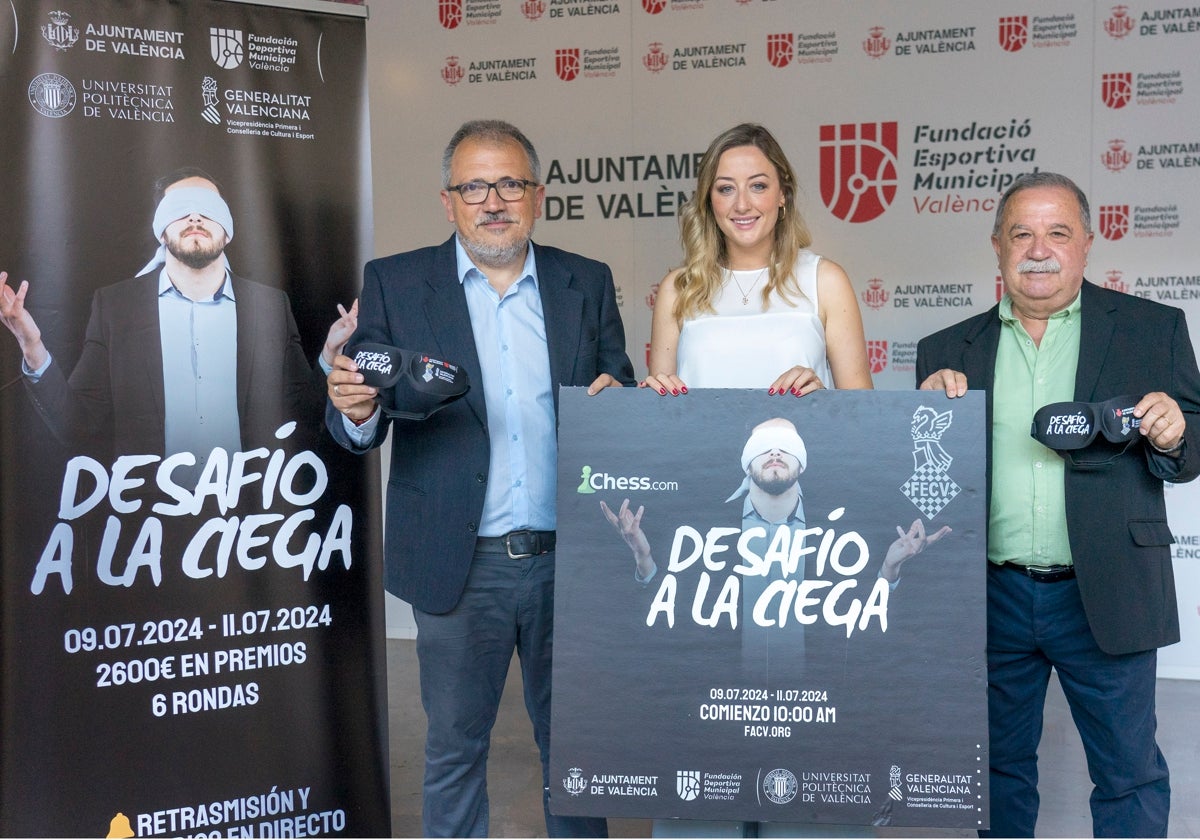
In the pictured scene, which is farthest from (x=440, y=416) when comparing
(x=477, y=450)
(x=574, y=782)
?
(x=574, y=782)

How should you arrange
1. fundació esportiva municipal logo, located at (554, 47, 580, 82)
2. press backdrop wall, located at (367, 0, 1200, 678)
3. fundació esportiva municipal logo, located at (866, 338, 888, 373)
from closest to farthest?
press backdrop wall, located at (367, 0, 1200, 678) → fundació esportiva municipal logo, located at (866, 338, 888, 373) → fundació esportiva municipal logo, located at (554, 47, 580, 82)

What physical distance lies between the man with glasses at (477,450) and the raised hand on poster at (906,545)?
749mm

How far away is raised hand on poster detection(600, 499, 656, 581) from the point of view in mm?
1817

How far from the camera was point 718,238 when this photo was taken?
2.30 m

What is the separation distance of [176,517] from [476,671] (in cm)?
79

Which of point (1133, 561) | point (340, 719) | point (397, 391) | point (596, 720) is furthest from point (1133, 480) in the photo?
point (340, 719)

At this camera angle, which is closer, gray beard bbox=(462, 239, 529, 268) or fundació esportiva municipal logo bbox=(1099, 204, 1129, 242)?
gray beard bbox=(462, 239, 529, 268)

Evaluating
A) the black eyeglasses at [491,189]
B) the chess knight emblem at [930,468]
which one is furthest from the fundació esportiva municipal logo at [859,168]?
the chess knight emblem at [930,468]

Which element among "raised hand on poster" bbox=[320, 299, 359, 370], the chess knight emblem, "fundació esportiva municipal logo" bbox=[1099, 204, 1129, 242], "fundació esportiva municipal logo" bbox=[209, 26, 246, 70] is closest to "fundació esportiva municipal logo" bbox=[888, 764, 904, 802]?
the chess knight emblem

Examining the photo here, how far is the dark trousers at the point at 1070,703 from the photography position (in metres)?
2.22

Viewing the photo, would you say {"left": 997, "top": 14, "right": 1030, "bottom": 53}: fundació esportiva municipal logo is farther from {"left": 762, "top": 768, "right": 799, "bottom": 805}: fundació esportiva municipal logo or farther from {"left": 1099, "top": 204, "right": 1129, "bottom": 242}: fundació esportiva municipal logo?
{"left": 762, "top": 768, "right": 799, "bottom": 805}: fundació esportiva municipal logo

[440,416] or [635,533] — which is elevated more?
[440,416]

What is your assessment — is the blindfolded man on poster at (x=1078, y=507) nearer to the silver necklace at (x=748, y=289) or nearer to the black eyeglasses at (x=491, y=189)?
the silver necklace at (x=748, y=289)

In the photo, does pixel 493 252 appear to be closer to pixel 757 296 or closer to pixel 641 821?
pixel 757 296
